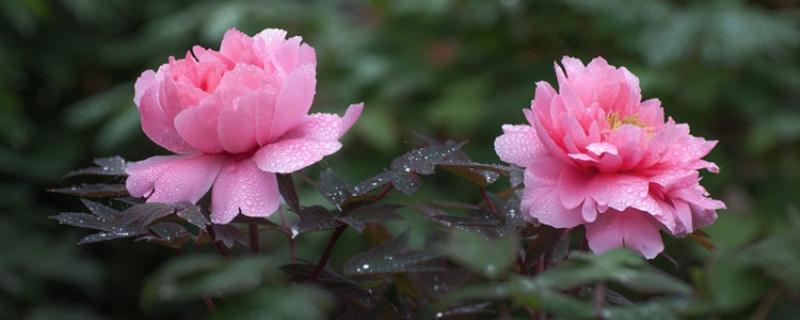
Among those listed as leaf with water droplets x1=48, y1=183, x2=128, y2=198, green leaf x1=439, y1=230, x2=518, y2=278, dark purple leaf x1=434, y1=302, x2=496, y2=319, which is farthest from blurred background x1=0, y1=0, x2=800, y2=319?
green leaf x1=439, y1=230, x2=518, y2=278

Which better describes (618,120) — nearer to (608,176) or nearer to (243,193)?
(608,176)

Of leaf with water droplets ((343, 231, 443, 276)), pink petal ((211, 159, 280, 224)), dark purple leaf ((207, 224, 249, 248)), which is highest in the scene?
pink petal ((211, 159, 280, 224))

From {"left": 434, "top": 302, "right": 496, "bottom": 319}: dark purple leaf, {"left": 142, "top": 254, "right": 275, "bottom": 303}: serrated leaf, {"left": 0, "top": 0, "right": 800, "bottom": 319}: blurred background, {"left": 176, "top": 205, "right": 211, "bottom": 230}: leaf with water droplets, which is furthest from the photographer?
{"left": 0, "top": 0, "right": 800, "bottom": 319}: blurred background

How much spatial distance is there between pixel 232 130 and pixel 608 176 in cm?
22

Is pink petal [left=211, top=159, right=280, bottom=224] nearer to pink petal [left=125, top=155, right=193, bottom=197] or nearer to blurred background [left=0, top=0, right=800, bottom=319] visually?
pink petal [left=125, top=155, right=193, bottom=197]

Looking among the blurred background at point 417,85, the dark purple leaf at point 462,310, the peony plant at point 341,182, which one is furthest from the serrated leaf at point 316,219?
the blurred background at point 417,85

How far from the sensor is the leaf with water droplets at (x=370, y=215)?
0.49 meters

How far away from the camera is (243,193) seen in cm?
47

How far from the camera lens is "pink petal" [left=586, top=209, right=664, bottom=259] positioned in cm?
48

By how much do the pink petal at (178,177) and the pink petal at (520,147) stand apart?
6.6 inches

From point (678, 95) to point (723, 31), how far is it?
0.65 ft

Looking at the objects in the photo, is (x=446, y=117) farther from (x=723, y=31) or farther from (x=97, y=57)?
(x=97, y=57)

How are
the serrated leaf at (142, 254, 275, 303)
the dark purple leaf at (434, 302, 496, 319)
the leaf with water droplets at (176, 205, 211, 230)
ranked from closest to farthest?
the serrated leaf at (142, 254, 275, 303), the leaf with water droplets at (176, 205, 211, 230), the dark purple leaf at (434, 302, 496, 319)

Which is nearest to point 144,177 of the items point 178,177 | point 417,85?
point 178,177
